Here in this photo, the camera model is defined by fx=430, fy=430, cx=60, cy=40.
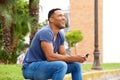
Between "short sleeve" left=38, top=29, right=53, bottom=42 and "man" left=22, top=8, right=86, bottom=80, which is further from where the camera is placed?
"short sleeve" left=38, top=29, right=53, bottom=42

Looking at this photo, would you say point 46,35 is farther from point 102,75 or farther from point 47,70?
point 102,75

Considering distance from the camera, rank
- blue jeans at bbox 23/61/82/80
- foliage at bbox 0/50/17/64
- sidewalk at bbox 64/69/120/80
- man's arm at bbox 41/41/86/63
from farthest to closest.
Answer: foliage at bbox 0/50/17/64 < sidewalk at bbox 64/69/120/80 < man's arm at bbox 41/41/86/63 < blue jeans at bbox 23/61/82/80

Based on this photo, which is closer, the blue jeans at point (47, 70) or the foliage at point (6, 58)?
Answer: the blue jeans at point (47, 70)

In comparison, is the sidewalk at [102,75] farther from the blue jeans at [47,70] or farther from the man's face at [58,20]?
the blue jeans at [47,70]

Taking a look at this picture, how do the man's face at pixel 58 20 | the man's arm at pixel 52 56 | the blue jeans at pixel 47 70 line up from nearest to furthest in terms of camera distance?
the blue jeans at pixel 47 70 < the man's arm at pixel 52 56 < the man's face at pixel 58 20

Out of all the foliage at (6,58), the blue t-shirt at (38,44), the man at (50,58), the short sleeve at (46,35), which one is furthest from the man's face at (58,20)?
the foliage at (6,58)

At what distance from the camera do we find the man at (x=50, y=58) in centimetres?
595

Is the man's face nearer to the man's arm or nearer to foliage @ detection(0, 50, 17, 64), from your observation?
the man's arm

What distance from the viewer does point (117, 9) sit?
3669 centimetres

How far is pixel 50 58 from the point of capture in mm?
6043

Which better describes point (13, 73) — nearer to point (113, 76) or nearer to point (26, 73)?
point (26, 73)

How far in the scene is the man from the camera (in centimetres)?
595

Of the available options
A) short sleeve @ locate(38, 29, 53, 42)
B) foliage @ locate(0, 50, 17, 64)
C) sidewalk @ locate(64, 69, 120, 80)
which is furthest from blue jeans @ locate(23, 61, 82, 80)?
foliage @ locate(0, 50, 17, 64)

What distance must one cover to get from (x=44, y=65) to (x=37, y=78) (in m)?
0.22
